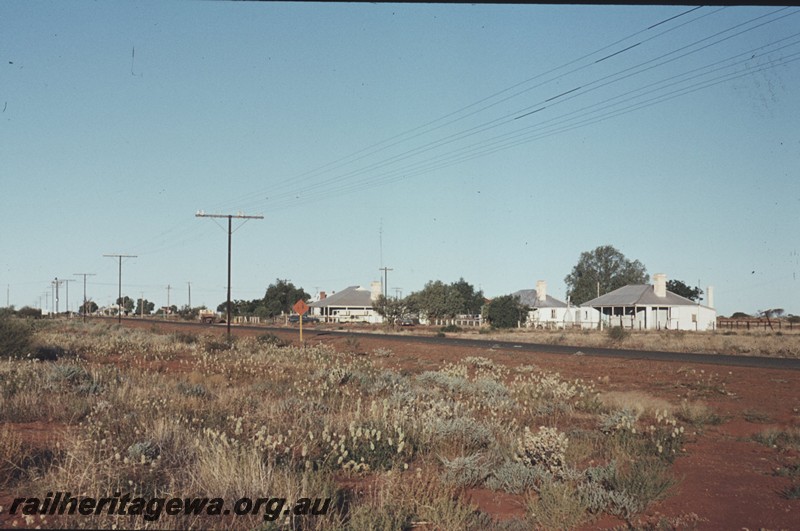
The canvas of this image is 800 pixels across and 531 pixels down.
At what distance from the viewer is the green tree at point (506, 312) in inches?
3489

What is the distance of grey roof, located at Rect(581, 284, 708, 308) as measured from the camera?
7844 cm

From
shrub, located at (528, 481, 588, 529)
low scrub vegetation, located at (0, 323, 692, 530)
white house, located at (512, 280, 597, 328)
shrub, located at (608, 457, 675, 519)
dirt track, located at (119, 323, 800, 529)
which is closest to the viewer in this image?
low scrub vegetation, located at (0, 323, 692, 530)

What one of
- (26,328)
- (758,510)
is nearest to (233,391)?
(758,510)

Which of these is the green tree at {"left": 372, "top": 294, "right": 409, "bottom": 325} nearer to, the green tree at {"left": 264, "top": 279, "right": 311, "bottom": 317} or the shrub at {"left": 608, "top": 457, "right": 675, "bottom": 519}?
the green tree at {"left": 264, "top": 279, "right": 311, "bottom": 317}

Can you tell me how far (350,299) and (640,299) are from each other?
5889cm

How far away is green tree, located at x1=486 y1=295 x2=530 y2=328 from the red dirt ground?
5945cm

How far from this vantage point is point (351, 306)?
409 ft

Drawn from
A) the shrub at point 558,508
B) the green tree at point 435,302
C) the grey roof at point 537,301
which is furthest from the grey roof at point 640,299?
the shrub at point 558,508

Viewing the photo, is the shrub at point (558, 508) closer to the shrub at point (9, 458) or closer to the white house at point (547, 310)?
the shrub at point (9, 458)

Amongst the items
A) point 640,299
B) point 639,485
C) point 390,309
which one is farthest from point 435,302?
point 639,485

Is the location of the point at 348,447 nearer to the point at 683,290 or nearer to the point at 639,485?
the point at 639,485

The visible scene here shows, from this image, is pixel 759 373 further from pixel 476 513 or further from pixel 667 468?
pixel 476 513

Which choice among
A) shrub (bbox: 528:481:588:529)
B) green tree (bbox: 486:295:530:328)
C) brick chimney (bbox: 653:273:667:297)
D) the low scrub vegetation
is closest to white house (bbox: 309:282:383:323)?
green tree (bbox: 486:295:530:328)

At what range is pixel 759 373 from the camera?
77.3 ft
